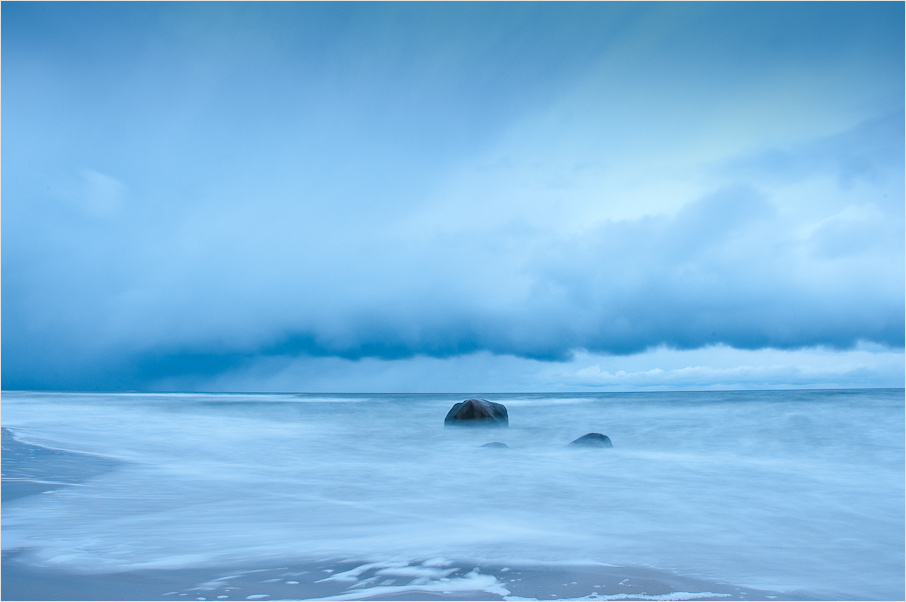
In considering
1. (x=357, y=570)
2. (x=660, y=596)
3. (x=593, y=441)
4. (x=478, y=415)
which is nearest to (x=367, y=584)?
(x=357, y=570)

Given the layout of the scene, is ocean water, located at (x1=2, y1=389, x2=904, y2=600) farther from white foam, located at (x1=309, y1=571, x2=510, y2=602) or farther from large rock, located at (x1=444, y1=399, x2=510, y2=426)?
large rock, located at (x1=444, y1=399, x2=510, y2=426)

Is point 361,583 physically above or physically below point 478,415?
above

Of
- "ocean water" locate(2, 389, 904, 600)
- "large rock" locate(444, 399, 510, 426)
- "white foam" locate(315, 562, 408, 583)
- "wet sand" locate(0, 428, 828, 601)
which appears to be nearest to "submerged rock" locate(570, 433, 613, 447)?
"ocean water" locate(2, 389, 904, 600)

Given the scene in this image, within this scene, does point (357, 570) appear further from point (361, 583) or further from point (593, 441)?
point (593, 441)

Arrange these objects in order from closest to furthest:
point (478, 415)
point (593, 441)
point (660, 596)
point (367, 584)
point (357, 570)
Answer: point (660, 596)
point (367, 584)
point (357, 570)
point (593, 441)
point (478, 415)

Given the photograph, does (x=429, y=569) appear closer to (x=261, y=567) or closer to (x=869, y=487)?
(x=261, y=567)

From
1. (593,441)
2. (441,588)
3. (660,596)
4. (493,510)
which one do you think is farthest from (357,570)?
(593,441)

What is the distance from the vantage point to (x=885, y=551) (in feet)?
19.8

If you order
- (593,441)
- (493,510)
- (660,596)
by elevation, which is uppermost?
(660,596)

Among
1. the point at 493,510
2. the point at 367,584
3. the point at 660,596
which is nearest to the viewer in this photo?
the point at 660,596

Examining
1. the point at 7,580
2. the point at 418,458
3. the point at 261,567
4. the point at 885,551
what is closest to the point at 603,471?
the point at 418,458

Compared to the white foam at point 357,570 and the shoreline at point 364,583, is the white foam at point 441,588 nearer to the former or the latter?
the shoreline at point 364,583

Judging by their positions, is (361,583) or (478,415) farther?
(478,415)

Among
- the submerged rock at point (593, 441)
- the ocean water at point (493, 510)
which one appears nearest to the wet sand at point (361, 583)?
the ocean water at point (493, 510)
